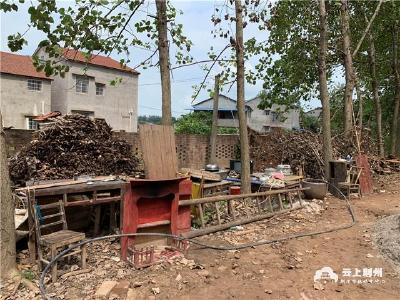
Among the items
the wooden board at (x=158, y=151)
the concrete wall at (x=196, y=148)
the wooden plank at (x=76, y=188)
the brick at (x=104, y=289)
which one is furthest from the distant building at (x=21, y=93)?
the brick at (x=104, y=289)

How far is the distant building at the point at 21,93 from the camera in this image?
25.6 m

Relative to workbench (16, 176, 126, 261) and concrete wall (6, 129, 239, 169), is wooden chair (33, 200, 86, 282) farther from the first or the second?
concrete wall (6, 129, 239, 169)

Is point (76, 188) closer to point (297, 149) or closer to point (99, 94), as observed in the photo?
point (297, 149)

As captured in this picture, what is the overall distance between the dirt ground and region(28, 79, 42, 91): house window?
23925 mm

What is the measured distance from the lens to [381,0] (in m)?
15.4

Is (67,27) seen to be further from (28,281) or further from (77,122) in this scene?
(28,281)

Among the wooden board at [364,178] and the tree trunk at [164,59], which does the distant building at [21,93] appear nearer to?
the tree trunk at [164,59]

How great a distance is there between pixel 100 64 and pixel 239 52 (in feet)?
78.5

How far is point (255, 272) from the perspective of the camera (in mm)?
5168

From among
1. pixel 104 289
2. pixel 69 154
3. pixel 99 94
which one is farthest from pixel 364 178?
pixel 99 94

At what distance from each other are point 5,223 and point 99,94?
2722 centimetres

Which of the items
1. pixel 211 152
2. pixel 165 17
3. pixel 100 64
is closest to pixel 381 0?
pixel 211 152

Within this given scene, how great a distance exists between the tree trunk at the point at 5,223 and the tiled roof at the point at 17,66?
2318cm

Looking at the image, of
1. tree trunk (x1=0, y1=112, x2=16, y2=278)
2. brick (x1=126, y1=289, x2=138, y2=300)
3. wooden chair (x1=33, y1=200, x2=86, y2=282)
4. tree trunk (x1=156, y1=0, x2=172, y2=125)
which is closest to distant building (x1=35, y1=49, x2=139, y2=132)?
tree trunk (x1=156, y1=0, x2=172, y2=125)
